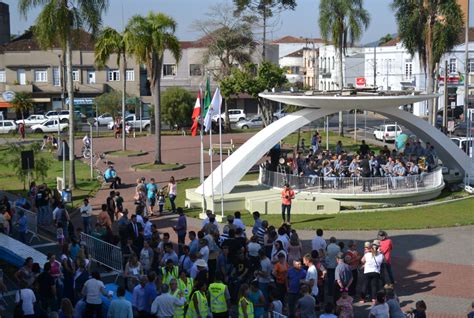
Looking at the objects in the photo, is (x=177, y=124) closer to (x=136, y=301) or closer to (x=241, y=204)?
(x=241, y=204)

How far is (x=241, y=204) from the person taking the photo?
2620 cm

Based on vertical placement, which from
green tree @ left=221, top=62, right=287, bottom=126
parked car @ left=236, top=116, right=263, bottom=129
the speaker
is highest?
green tree @ left=221, top=62, right=287, bottom=126

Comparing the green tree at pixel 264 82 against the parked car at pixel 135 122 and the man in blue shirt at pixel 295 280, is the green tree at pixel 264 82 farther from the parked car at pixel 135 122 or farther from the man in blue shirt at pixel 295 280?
the man in blue shirt at pixel 295 280

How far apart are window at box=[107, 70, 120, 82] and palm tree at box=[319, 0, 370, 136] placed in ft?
88.2

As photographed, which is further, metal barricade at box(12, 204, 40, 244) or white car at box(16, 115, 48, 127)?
white car at box(16, 115, 48, 127)

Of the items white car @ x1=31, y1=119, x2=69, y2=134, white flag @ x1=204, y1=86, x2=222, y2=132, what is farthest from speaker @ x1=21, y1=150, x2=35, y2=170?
white car @ x1=31, y1=119, x2=69, y2=134

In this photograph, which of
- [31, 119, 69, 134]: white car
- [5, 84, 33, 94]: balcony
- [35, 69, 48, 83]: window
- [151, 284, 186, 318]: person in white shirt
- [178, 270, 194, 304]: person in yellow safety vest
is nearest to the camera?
[151, 284, 186, 318]: person in white shirt

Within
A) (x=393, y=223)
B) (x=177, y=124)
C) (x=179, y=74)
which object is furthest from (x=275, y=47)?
(x=393, y=223)

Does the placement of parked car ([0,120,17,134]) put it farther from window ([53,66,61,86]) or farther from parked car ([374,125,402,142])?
parked car ([374,125,402,142])

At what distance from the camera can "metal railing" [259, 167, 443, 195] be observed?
2639 cm

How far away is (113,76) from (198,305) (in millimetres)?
62146

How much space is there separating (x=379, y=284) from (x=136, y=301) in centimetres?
602

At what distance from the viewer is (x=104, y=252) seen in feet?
57.3

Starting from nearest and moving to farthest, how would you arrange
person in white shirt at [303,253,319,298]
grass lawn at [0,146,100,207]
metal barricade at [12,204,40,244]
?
person in white shirt at [303,253,319,298], metal barricade at [12,204,40,244], grass lawn at [0,146,100,207]
